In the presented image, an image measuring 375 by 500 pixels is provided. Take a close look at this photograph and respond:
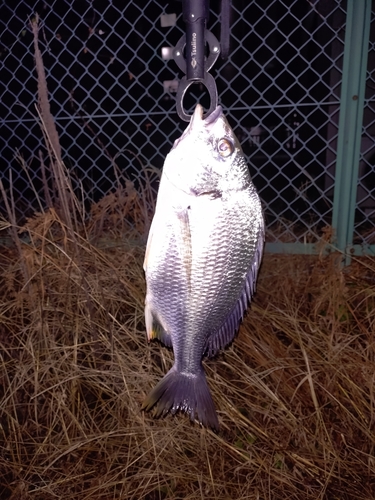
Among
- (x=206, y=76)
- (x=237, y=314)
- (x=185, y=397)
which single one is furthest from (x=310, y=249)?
(x=206, y=76)

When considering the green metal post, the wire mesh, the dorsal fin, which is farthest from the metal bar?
the dorsal fin

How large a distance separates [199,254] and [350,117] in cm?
149

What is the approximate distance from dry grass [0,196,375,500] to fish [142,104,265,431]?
54 centimetres

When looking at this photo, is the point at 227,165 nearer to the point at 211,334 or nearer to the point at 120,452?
the point at 211,334

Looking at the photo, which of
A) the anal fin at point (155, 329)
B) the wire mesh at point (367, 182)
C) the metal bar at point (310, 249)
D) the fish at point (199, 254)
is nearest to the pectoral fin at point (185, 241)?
the fish at point (199, 254)

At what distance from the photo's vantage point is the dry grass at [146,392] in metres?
1.65

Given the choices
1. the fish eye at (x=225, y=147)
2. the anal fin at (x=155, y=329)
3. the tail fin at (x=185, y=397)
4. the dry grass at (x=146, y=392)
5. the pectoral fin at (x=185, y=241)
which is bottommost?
the dry grass at (x=146, y=392)

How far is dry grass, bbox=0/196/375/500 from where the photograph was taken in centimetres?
165

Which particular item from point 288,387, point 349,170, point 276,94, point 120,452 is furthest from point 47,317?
point 276,94

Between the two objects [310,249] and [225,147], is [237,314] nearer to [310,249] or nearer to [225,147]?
[225,147]

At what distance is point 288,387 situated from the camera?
187cm

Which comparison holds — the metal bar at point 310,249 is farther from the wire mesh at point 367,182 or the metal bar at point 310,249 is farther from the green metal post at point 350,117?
the wire mesh at point 367,182

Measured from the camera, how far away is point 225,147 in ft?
3.59

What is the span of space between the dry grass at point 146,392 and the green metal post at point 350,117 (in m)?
0.35
